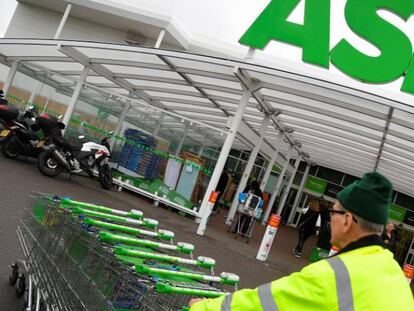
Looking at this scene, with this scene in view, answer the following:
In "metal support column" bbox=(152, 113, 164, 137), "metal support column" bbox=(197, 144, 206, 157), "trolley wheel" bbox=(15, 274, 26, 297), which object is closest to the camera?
"trolley wheel" bbox=(15, 274, 26, 297)

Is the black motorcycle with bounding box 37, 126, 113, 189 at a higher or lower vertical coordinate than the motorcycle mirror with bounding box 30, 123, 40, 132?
lower

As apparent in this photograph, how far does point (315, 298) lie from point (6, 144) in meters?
12.0

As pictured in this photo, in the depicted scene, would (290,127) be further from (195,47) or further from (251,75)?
(195,47)

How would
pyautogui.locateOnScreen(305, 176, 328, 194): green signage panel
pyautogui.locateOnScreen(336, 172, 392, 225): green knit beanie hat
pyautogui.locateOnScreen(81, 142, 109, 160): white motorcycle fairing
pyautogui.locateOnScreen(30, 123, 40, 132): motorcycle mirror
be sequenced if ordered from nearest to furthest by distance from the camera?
pyautogui.locateOnScreen(336, 172, 392, 225): green knit beanie hat, pyautogui.locateOnScreen(30, 123, 40, 132): motorcycle mirror, pyautogui.locateOnScreen(81, 142, 109, 160): white motorcycle fairing, pyautogui.locateOnScreen(305, 176, 328, 194): green signage panel

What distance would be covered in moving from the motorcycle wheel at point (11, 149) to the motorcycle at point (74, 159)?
987 millimetres

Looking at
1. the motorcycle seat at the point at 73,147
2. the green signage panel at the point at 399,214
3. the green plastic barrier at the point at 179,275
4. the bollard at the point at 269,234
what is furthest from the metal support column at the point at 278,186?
the green plastic barrier at the point at 179,275

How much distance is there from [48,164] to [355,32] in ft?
25.7

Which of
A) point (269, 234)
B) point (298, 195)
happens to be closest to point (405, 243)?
point (298, 195)

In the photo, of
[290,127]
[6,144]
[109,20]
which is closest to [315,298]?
[6,144]

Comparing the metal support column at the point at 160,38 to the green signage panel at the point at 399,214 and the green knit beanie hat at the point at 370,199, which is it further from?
the green knit beanie hat at the point at 370,199

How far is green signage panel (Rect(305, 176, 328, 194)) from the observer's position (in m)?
28.1

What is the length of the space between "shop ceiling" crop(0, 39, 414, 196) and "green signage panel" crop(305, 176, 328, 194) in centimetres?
710

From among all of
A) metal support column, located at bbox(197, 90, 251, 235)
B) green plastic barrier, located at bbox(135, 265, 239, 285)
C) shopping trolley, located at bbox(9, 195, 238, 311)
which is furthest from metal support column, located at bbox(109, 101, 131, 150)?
green plastic barrier, located at bbox(135, 265, 239, 285)

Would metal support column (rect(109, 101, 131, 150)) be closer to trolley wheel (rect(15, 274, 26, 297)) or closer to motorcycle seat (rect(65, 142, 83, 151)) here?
motorcycle seat (rect(65, 142, 83, 151))
